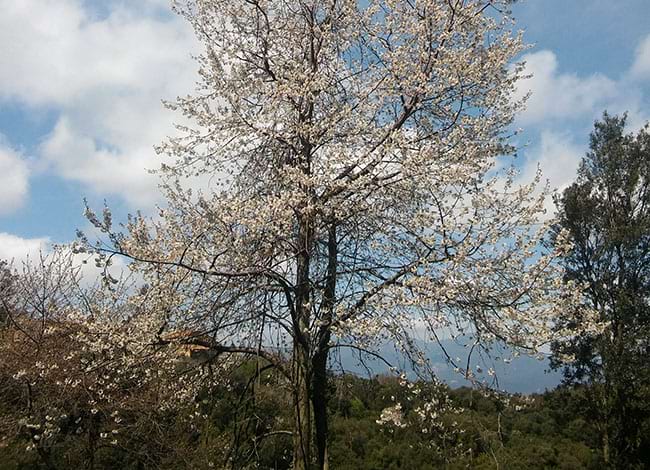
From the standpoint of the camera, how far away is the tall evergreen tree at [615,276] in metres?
16.2

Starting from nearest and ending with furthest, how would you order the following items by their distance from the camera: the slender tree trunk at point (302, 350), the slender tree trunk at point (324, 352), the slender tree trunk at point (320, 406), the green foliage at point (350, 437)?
the slender tree trunk at point (324, 352), the slender tree trunk at point (302, 350), the slender tree trunk at point (320, 406), the green foliage at point (350, 437)

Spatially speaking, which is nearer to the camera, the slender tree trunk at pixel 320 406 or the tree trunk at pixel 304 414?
the tree trunk at pixel 304 414

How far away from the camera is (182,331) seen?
18.0 ft

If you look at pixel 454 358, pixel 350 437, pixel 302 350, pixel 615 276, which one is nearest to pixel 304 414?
pixel 302 350

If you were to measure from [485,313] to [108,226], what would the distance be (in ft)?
11.2

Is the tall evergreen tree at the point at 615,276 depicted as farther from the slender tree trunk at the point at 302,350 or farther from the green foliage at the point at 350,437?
the slender tree trunk at the point at 302,350

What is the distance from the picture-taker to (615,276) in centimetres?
1744

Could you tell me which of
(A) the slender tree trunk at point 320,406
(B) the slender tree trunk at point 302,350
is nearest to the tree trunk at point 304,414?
(B) the slender tree trunk at point 302,350

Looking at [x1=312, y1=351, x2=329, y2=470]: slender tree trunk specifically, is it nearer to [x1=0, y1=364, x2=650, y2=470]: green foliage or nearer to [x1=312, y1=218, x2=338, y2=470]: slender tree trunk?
[x1=312, y1=218, x2=338, y2=470]: slender tree trunk

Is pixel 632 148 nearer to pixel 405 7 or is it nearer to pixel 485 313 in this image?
pixel 405 7

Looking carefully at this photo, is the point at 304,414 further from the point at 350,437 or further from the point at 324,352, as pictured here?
the point at 350,437

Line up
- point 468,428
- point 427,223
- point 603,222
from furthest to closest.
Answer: point 603,222 → point 468,428 → point 427,223

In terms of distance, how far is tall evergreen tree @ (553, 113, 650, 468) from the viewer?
53.0 ft

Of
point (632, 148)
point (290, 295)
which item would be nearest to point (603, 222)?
point (632, 148)
